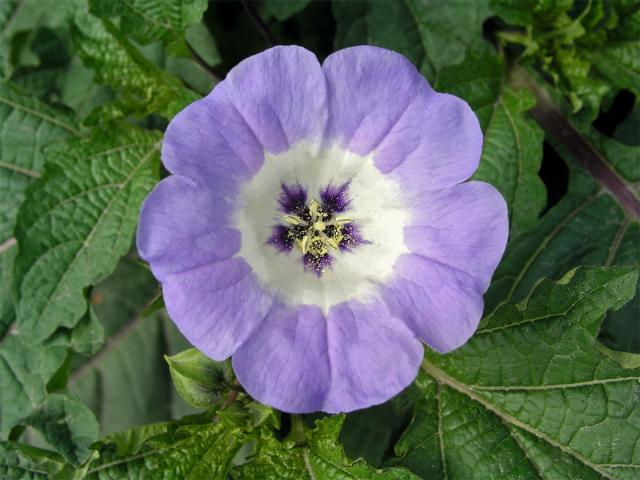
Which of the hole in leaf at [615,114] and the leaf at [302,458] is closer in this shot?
the leaf at [302,458]

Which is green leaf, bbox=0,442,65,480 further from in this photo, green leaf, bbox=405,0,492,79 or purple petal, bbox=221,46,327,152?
green leaf, bbox=405,0,492,79

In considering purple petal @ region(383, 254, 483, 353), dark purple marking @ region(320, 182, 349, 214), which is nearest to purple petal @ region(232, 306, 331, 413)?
purple petal @ region(383, 254, 483, 353)

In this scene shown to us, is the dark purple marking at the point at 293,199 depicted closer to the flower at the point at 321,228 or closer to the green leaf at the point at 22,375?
the flower at the point at 321,228

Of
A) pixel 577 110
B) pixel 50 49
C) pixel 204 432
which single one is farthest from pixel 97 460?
pixel 577 110

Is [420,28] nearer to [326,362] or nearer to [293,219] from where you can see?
[293,219]

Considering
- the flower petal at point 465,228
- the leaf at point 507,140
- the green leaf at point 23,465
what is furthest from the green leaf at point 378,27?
the green leaf at point 23,465

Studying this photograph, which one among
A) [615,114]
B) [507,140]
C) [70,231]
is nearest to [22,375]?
[70,231]
